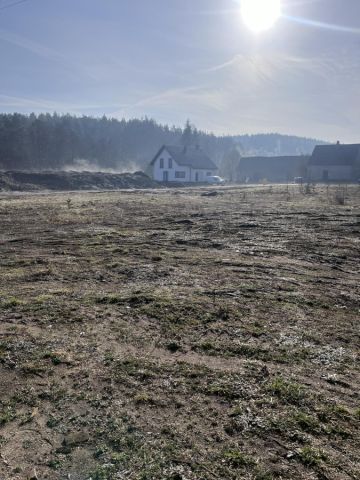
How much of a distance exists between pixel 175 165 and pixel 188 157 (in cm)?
359

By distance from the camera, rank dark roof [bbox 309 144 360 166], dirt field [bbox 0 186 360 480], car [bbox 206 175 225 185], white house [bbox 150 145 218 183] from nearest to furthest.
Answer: dirt field [bbox 0 186 360 480] < white house [bbox 150 145 218 183] < car [bbox 206 175 225 185] < dark roof [bbox 309 144 360 166]

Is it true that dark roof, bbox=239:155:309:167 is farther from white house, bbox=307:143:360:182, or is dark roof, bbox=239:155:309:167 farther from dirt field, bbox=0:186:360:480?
dirt field, bbox=0:186:360:480

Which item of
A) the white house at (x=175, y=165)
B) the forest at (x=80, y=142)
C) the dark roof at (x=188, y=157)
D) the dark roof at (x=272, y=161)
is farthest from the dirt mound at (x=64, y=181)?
the dark roof at (x=272, y=161)

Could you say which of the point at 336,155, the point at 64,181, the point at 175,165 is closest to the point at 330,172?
the point at 336,155

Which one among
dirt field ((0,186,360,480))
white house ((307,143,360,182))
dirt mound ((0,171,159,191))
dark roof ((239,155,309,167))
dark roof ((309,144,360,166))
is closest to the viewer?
dirt field ((0,186,360,480))

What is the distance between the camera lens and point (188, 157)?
66.4 meters

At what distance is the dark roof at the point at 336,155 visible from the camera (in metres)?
70.7

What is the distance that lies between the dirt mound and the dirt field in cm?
3172

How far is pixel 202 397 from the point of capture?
3869 mm

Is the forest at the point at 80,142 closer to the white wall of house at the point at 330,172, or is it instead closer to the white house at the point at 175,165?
the white house at the point at 175,165

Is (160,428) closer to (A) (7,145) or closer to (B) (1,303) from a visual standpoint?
(B) (1,303)

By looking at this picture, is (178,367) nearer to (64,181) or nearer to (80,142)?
(64,181)

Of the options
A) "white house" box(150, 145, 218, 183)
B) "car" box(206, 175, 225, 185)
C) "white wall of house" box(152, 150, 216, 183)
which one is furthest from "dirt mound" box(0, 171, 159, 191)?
"car" box(206, 175, 225, 185)

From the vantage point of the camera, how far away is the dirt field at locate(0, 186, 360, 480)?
121 inches
